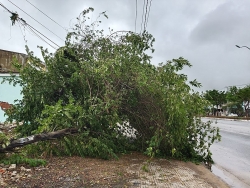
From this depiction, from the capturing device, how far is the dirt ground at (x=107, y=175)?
416cm

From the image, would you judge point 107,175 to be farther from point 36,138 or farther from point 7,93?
point 7,93

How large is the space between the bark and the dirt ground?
18.1 inches

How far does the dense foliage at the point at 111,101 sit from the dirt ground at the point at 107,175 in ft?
1.30

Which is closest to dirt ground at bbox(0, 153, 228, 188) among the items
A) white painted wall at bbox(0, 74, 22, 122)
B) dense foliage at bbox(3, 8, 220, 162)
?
dense foliage at bbox(3, 8, 220, 162)

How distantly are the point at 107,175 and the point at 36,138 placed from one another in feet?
5.87

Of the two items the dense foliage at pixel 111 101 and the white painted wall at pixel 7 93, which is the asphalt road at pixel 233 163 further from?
the white painted wall at pixel 7 93

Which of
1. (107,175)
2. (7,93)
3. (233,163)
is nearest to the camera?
(107,175)

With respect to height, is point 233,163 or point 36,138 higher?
point 36,138

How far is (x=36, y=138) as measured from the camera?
5242 millimetres

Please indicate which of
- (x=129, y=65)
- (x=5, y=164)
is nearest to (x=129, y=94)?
(x=129, y=65)

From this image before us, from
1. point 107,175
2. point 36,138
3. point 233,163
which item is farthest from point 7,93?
point 233,163

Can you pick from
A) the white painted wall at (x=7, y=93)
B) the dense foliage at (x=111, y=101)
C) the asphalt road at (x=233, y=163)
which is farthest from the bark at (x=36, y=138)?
the white painted wall at (x=7, y=93)

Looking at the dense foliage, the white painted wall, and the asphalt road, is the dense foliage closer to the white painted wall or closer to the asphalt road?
the asphalt road

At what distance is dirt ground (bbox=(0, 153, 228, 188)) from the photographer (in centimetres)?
416
